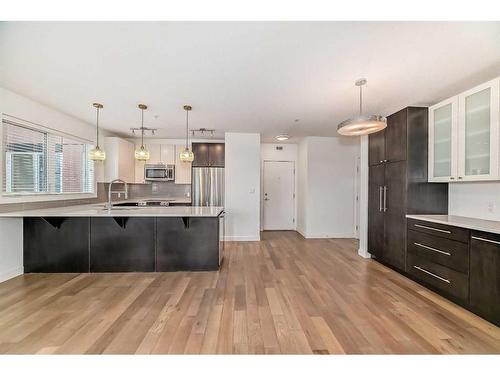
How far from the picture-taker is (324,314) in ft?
7.32

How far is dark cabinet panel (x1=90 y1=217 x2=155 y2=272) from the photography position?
3.37 metres

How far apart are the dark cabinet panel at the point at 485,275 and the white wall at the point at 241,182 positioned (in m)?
3.72

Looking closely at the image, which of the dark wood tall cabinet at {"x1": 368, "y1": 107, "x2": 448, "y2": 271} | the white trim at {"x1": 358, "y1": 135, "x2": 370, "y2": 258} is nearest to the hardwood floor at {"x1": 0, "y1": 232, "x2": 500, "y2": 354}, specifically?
the dark wood tall cabinet at {"x1": 368, "y1": 107, "x2": 448, "y2": 271}

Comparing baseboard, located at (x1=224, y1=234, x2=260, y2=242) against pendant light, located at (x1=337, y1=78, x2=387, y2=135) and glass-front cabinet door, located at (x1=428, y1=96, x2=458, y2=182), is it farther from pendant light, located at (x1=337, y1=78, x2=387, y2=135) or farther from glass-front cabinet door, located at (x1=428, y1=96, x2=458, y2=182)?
glass-front cabinet door, located at (x1=428, y1=96, x2=458, y2=182)

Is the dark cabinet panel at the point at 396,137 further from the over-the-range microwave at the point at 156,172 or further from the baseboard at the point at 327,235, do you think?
the over-the-range microwave at the point at 156,172

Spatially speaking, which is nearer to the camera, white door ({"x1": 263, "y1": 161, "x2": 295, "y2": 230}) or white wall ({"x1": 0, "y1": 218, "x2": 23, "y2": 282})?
white wall ({"x1": 0, "y1": 218, "x2": 23, "y2": 282})

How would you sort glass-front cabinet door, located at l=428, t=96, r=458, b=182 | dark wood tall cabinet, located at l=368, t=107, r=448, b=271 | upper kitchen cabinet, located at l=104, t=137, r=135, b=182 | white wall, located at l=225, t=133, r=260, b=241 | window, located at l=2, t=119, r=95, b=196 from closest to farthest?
glass-front cabinet door, located at l=428, t=96, r=458, b=182 → window, located at l=2, t=119, r=95, b=196 → dark wood tall cabinet, located at l=368, t=107, r=448, b=271 → upper kitchen cabinet, located at l=104, t=137, r=135, b=182 → white wall, located at l=225, t=133, r=260, b=241

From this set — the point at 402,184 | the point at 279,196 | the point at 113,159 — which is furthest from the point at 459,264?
the point at 113,159

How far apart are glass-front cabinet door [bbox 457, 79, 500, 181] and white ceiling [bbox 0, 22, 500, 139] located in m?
0.21

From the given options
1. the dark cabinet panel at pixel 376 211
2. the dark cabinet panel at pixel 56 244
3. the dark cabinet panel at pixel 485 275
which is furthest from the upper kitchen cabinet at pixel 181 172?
the dark cabinet panel at pixel 485 275
